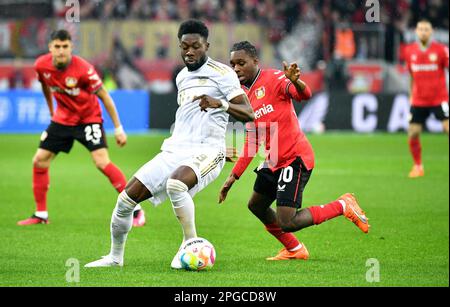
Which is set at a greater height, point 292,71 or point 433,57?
point 292,71

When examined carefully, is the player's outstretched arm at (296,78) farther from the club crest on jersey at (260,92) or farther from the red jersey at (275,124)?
the club crest on jersey at (260,92)

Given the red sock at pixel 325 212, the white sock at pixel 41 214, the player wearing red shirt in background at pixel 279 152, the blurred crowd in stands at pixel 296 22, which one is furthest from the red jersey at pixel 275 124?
the blurred crowd in stands at pixel 296 22

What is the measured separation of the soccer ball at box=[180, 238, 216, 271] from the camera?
7.88 meters

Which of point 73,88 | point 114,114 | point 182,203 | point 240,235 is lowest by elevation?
point 240,235

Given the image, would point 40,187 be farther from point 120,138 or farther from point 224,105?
point 224,105

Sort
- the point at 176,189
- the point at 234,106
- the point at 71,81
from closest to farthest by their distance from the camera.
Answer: the point at 234,106, the point at 176,189, the point at 71,81

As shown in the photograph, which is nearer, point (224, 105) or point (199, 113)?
point (224, 105)

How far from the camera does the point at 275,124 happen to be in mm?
8555

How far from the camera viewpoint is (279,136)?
853cm

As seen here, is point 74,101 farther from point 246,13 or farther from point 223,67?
point 246,13

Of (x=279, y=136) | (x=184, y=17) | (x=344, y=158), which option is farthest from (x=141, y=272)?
(x=184, y=17)

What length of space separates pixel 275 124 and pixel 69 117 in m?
3.75

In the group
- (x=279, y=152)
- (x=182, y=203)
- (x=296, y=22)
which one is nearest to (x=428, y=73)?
(x=279, y=152)

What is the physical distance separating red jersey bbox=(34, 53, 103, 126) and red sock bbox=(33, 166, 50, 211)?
670mm
